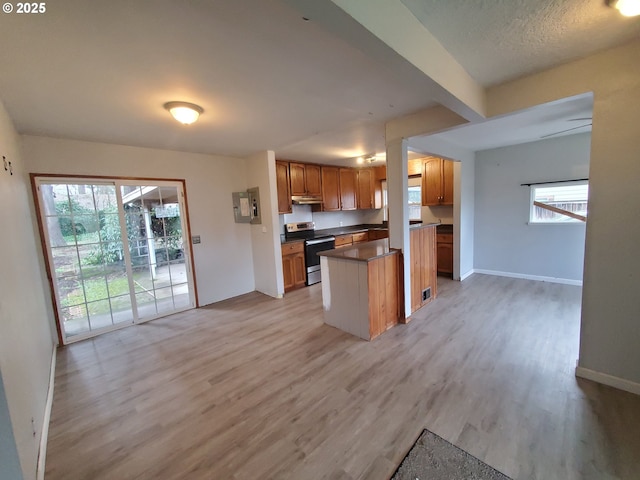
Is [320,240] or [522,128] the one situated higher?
[522,128]

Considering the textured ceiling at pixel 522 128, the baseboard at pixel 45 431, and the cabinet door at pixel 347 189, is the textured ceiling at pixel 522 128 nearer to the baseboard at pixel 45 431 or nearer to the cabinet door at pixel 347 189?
the cabinet door at pixel 347 189

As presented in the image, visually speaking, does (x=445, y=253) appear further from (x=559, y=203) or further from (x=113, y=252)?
(x=113, y=252)

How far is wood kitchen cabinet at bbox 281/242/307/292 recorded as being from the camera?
15.4ft

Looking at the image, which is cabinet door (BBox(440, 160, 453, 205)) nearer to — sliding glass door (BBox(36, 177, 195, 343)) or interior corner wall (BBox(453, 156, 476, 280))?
interior corner wall (BBox(453, 156, 476, 280))

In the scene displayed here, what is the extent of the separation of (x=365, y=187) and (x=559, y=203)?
3614 millimetres

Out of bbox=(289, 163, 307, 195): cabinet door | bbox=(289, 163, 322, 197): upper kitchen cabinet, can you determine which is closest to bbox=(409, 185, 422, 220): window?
bbox=(289, 163, 322, 197): upper kitchen cabinet

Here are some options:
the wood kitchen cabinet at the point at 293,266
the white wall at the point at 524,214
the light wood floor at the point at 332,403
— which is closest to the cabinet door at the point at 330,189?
the wood kitchen cabinet at the point at 293,266

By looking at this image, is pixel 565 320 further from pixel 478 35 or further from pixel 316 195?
pixel 316 195

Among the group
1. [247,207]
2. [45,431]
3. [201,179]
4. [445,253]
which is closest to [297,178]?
[247,207]

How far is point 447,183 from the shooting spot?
503 centimetres

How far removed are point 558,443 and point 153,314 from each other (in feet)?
14.9

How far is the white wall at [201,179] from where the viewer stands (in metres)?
3.05

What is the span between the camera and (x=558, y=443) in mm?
1554

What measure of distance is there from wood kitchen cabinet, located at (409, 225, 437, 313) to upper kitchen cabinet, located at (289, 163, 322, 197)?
2.49 meters
